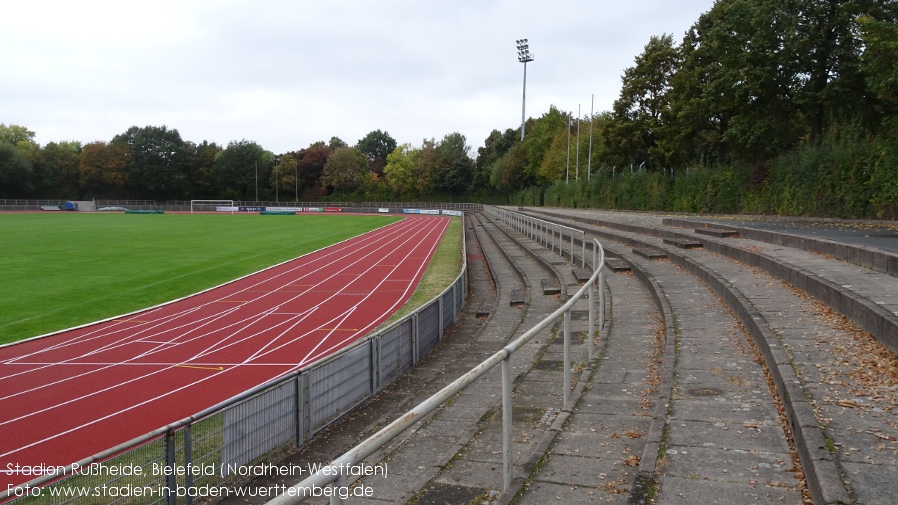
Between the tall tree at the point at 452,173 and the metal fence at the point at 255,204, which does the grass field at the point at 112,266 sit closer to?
the metal fence at the point at 255,204

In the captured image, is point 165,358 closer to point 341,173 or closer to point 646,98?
point 646,98

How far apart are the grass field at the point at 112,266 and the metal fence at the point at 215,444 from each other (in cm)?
1023

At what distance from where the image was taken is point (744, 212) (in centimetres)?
3116

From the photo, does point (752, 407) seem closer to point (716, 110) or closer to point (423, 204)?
point (716, 110)

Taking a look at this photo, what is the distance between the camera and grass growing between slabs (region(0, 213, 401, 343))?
17.8m

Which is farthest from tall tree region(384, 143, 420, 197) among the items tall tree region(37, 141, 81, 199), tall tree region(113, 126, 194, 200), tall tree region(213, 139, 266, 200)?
tall tree region(37, 141, 81, 199)

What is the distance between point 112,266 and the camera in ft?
87.4

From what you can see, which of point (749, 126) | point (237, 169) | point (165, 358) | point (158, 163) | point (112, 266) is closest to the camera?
point (165, 358)

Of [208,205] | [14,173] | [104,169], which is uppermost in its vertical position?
[104,169]

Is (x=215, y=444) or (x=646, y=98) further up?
(x=646, y=98)

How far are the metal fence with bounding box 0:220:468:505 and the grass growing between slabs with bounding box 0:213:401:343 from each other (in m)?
10.3

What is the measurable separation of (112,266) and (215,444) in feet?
76.6

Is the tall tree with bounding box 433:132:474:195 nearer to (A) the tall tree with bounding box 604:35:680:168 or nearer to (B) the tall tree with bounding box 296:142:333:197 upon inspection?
(B) the tall tree with bounding box 296:142:333:197

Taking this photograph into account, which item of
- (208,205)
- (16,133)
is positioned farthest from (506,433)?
(16,133)
